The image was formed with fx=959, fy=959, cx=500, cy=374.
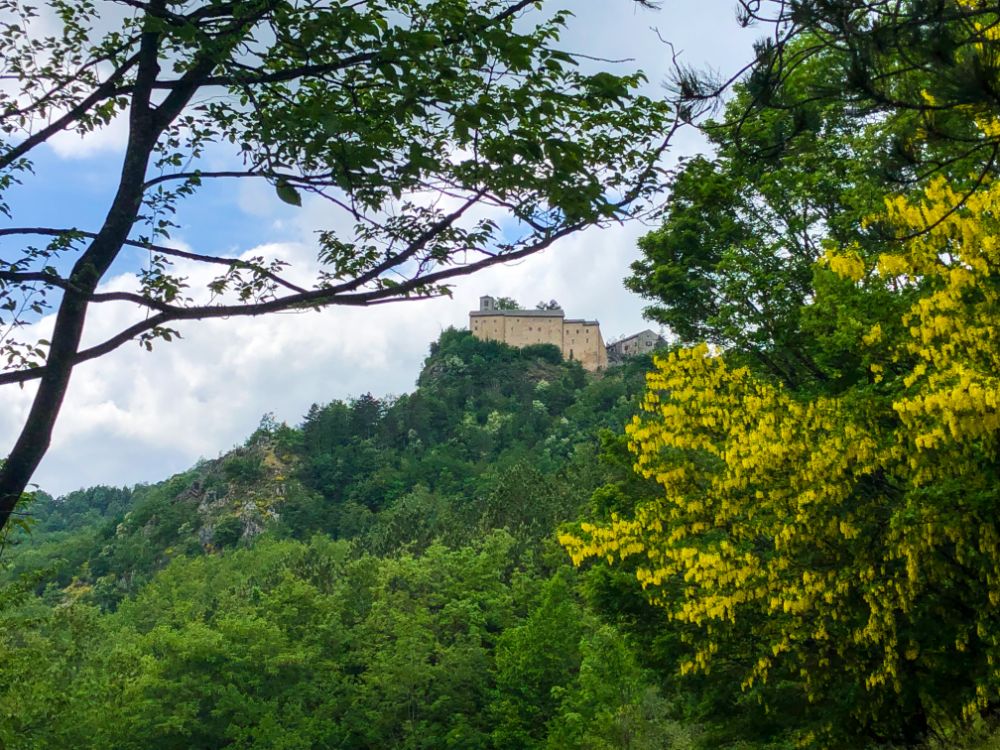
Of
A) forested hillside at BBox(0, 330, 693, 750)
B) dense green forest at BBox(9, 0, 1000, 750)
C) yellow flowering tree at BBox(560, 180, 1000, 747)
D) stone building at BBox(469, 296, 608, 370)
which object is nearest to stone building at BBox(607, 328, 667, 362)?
stone building at BBox(469, 296, 608, 370)

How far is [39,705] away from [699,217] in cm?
2156

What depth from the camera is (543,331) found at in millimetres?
141500

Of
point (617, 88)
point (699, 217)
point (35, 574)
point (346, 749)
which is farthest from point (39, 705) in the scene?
point (617, 88)

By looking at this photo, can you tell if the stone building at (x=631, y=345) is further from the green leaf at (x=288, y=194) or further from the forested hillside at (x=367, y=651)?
the green leaf at (x=288, y=194)

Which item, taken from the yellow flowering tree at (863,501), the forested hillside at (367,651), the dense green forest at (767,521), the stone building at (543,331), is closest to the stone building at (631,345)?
the stone building at (543,331)

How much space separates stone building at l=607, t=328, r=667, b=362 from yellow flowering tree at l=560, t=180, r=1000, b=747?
133 meters

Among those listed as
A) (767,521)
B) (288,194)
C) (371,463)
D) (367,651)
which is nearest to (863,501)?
(767,521)

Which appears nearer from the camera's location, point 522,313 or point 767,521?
point 767,521

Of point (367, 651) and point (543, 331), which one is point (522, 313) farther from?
point (367, 651)

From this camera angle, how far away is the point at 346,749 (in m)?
34.5

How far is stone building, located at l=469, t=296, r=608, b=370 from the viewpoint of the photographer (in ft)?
463

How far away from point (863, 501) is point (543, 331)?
13196 centimetres

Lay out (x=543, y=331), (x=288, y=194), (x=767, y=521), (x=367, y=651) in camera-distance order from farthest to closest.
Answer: (x=543, y=331) < (x=367, y=651) < (x=767, y=521) < (x=288, y=194)

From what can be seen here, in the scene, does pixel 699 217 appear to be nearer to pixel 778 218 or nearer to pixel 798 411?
pixel 778 218
